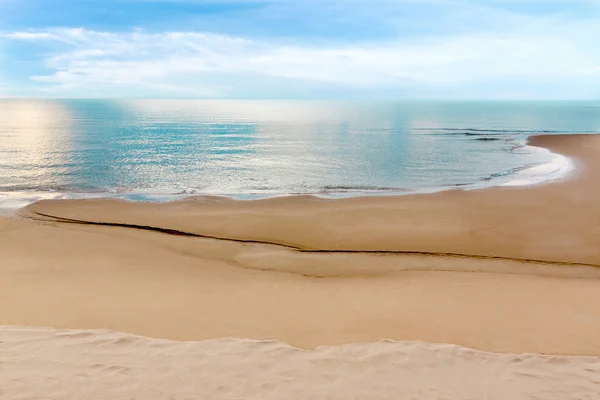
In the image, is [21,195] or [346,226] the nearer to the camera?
[346,226]

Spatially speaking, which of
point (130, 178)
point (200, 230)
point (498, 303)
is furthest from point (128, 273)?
point (130, 178)

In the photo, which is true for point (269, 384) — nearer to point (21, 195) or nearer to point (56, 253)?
point (56, 253)

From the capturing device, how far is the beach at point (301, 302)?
6.06m

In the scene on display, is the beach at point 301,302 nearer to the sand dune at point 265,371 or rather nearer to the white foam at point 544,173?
the sand dune at point 265,371

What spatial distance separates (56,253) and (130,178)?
646 inches

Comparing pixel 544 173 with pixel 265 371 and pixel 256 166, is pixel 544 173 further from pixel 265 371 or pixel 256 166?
pixel 265 371

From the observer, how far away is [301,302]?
31.8ft

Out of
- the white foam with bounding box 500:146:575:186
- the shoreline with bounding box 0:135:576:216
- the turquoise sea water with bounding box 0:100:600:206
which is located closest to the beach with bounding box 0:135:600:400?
the shoreline with bounding box 0:135:576:216

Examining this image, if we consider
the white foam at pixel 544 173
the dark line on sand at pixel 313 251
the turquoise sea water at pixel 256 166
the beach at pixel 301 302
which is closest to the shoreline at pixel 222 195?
the white foam at pixel 544 173

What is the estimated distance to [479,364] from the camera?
21.8 ft

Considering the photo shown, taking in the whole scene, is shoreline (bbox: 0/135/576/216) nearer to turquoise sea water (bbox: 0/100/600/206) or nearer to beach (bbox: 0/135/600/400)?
turquoise sea water (bbox: 0/100/600/206)

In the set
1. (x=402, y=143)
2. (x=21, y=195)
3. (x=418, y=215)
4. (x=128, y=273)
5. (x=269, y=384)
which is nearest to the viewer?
(x=269, y=384)

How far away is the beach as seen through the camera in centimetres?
606

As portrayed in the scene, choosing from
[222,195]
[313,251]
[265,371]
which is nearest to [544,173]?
[222,195]
